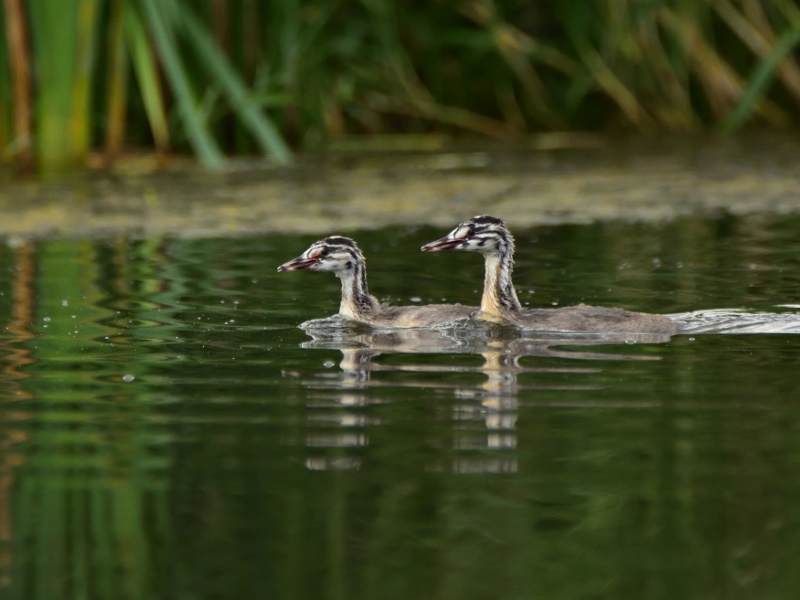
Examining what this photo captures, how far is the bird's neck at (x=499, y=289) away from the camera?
795 cm

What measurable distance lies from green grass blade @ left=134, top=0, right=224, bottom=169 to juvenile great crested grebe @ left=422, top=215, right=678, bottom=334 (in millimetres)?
4866

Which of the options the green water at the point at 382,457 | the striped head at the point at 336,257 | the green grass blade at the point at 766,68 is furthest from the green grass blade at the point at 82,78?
the green grass blade at the point at 766,68

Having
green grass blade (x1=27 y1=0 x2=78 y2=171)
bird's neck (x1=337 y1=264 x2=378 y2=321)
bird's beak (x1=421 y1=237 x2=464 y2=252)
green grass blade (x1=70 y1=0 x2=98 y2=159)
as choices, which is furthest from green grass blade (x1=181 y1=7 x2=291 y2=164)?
bird's beak (x1=421 y1=237 x2=464 y2=252)

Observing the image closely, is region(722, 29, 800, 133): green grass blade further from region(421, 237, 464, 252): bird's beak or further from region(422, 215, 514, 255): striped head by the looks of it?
region(421, 237, 464, 252): bird's beak

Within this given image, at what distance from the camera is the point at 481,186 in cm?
1356

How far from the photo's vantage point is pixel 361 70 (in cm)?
1534

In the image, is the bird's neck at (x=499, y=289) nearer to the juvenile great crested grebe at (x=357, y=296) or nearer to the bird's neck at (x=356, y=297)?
the juvenile great crested grebe at (x=357, y=296)

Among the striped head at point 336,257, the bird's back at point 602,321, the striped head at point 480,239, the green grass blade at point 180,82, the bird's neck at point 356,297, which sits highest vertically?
the green grass blade at point 180,82

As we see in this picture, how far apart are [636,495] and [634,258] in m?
5.66

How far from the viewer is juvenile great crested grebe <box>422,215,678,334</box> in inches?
290

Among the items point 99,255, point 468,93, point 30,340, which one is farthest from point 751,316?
point 468,93

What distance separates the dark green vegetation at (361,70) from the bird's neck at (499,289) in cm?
515

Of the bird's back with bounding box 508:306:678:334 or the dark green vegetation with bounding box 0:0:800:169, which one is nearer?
the bird's back with bounding box 508:306:678:334

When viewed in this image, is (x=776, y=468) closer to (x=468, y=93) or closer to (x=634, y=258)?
(x=634, y=258)
